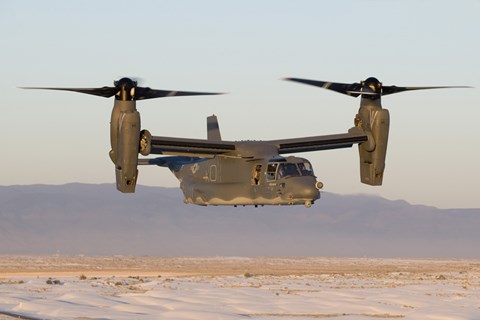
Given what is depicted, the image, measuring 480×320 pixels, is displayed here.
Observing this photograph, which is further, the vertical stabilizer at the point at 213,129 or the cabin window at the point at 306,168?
the vertical stabilizer at the point at 213,129

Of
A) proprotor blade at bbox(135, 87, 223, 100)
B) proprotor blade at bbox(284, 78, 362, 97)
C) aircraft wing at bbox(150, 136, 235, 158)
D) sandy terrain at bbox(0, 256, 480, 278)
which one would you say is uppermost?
proprotor blade at bbox(284, 78, 362, 97)

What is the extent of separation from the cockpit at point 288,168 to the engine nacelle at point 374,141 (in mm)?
3137

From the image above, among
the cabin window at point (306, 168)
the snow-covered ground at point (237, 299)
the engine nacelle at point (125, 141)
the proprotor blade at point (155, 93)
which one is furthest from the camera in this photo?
the cabin window at point (306, 168)

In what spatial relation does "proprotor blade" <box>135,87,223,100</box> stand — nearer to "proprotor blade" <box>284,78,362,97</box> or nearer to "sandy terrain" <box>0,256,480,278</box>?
"proprotor blade" <box>284,78,362,97</box>

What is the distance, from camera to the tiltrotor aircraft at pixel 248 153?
48781 mm

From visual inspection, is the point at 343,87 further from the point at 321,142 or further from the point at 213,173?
the point at 213,173

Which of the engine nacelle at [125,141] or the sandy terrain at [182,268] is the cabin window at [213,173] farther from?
the sandy terrain at [182,268]

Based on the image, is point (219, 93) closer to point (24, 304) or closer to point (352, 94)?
point (352, 94)

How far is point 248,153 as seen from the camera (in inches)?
2181

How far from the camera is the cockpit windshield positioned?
2066 inches

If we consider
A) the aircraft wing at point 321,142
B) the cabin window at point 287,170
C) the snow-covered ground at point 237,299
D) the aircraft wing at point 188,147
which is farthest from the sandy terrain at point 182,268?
the cabin window at point 287,170

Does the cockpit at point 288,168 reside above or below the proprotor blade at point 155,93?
below

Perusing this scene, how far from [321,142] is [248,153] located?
4.05 metres

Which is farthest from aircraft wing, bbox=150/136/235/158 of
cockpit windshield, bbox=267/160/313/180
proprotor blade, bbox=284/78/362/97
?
proprotor blade, bbox=284/78/362/97
